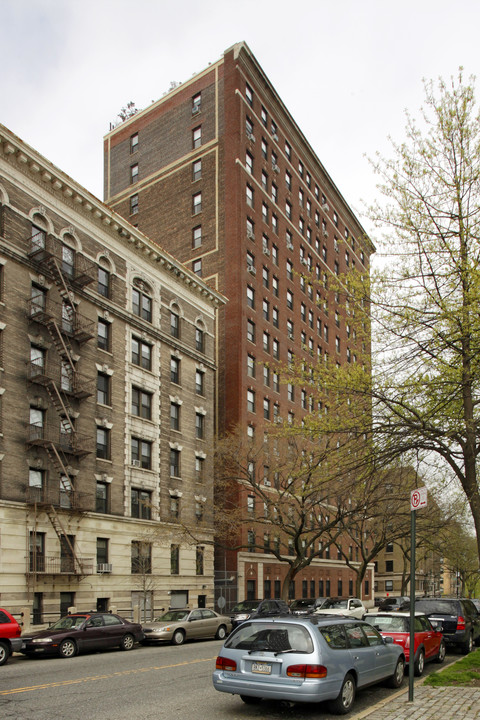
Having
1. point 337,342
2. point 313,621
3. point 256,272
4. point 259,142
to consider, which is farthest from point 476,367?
point 337,342

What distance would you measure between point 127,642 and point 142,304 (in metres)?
20.9

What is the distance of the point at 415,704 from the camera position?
10.5 metres

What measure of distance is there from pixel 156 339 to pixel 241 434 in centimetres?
797

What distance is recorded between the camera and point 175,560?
39.4 meters

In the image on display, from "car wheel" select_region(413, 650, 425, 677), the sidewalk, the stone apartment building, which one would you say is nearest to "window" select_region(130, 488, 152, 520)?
the stone apartment building

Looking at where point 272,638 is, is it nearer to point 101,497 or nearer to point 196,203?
point 101,497

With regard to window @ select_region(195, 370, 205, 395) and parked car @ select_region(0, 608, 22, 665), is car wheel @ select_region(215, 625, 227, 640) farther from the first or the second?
window @ select_region(195, 370, 205, 395)

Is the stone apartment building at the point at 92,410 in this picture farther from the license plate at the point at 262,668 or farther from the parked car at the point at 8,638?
the license plate at the point at 262,668

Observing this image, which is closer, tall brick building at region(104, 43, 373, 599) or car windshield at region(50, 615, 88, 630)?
car windshield at region(50, 615, 88, 630)

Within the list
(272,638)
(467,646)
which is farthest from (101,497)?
(272,638)

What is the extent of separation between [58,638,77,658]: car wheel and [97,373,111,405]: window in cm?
1547

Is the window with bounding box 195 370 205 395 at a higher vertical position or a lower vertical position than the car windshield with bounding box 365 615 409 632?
higher

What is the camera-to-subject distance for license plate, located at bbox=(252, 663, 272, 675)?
10065 millimetres

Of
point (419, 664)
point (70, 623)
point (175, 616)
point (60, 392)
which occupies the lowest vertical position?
point (175, 616)
